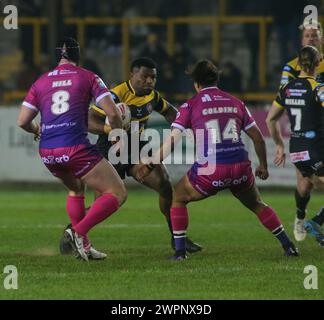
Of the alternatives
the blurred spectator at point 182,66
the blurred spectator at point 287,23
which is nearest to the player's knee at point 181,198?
the blurred spectator at point 287,23

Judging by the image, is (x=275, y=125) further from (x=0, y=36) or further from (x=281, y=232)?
(x=0, y=36)

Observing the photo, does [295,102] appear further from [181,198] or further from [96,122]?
[96,122]

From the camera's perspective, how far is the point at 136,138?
41.1 ft

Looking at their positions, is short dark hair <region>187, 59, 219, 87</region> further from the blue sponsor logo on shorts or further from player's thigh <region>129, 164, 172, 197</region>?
the blue sponsor logo on shorts

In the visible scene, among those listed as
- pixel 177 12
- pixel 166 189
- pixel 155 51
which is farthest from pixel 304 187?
pixel 177 12

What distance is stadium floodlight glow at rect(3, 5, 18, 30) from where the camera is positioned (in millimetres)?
23734

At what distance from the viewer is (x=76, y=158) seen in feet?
35.7

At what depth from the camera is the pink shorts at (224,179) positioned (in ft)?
35.9

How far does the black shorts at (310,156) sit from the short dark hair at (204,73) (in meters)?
1.84

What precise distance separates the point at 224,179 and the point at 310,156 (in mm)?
1799

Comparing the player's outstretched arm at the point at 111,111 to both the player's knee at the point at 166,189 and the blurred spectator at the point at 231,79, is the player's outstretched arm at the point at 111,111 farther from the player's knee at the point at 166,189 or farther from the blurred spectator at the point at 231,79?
the blurred spectator at the point at 231,79

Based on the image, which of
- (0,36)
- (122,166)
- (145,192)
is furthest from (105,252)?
(0,36)

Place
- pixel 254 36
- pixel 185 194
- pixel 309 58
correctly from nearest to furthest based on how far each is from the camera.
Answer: pixel 185 194
pixel 309 58
pixel 254 36
